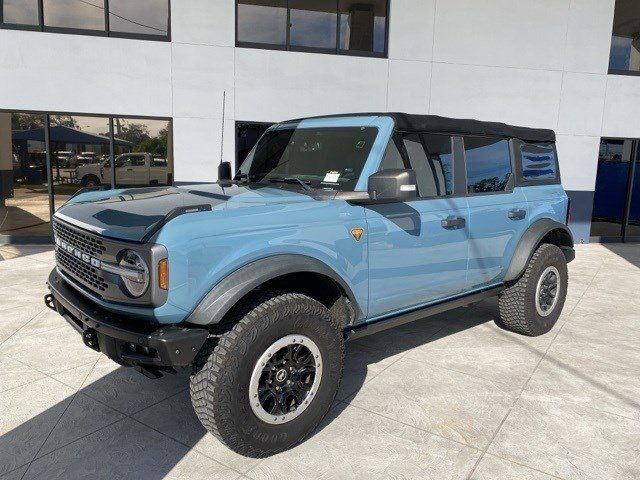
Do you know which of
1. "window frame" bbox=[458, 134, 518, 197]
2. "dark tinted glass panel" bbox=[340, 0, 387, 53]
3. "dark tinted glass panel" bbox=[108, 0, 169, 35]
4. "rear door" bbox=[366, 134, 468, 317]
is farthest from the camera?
"dark tinted glass panel" bbox=[340, 0, 387, 53]

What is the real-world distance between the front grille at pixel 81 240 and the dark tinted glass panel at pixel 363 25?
7727 millimetres

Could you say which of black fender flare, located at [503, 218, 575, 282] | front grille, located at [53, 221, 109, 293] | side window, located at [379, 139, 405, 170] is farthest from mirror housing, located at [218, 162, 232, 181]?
black fender flare, located at [503, 218, 575, 282]

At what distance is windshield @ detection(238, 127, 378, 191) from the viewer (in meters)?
3.47

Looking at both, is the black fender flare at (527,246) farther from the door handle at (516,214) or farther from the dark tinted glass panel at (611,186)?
the dark tinted glass panel at (611,186)

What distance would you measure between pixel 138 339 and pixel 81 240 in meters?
0.86

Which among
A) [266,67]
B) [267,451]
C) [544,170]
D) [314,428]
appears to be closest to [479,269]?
[544,170]

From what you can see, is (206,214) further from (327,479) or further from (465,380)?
(465,380)

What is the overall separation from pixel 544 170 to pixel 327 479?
3767 millimetres

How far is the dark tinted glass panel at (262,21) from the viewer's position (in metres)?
9.44

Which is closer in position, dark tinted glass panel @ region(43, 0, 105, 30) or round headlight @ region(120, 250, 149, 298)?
round headlight @ region(120, 250, 149, 298)

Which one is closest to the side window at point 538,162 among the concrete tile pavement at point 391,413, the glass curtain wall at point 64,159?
the concrete tile pavement at point 391,413

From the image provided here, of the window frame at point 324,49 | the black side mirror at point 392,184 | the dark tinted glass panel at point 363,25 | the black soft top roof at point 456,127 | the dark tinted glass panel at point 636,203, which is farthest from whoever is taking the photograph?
the dark tinted glass panel at point 636,203

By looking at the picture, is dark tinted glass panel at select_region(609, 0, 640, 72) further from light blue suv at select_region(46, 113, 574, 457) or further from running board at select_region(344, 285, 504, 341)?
running board at select_region(344, 285, 504, 341)

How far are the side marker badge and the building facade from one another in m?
6.05
